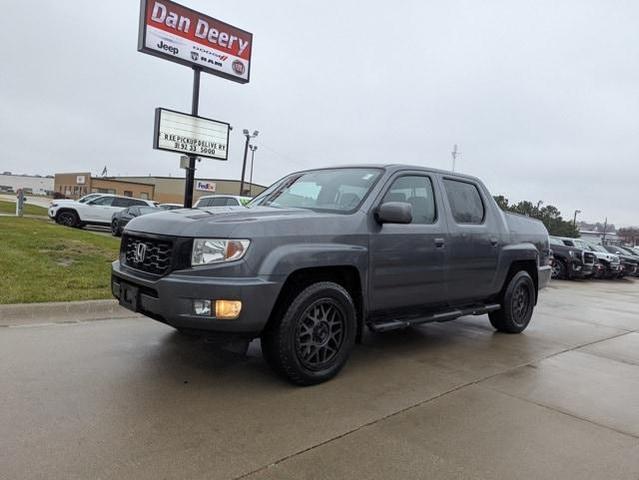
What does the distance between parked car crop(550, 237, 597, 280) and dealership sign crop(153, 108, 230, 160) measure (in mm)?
13126

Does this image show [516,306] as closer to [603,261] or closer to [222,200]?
[222,200]

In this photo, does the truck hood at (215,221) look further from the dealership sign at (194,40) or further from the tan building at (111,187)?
the tan building at (111,187)

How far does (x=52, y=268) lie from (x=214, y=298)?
5.52m

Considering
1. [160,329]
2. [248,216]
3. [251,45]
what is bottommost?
[160,329]

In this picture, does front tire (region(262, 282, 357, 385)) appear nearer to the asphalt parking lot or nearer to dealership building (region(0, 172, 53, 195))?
the asphalt parking lot

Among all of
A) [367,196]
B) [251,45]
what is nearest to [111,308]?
[367,196]

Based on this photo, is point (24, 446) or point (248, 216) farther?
point (248, 216)

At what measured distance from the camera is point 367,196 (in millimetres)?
4539

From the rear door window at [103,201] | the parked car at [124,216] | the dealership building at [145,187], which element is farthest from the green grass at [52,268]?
the dealership building at [145,187]

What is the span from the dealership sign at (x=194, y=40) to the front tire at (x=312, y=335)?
9.78 meters

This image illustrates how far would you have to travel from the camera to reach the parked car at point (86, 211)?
20.7 m

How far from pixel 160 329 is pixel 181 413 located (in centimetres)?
232

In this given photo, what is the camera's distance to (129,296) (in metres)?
4.06

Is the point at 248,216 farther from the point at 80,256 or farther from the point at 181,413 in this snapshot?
the point at 80,256
